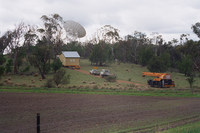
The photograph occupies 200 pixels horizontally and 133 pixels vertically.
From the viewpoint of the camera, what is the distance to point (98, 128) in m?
10.3

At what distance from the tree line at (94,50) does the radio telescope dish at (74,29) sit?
4.53 meters

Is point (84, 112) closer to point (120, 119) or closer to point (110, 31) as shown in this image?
point (120, 119)

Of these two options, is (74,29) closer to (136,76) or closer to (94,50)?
(94,50)

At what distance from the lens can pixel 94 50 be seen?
69250 millimetres

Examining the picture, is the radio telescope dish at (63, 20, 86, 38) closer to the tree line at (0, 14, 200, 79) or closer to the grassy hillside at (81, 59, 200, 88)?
the tree line at (0, 14, 200, 79)

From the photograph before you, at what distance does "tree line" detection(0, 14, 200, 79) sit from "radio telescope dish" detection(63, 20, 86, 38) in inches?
178

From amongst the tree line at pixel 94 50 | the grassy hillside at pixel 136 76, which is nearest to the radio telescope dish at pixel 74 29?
the tree line at pixel 94 50

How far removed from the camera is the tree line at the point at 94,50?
48.0m

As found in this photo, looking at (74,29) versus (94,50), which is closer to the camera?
(94,50)

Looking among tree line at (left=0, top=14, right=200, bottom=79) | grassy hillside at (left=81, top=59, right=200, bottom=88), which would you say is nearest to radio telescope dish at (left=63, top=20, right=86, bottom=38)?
tree line at (left=0, top=14, right=200, bottom=79)

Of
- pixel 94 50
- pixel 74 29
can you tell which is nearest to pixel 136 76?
pixel 94 50

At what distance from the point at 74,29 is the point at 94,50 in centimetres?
1905

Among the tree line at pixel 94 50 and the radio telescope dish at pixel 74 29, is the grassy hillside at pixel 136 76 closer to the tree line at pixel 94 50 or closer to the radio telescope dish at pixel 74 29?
the tree line at pixel 94 50

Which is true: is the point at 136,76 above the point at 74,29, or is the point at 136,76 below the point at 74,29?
below
